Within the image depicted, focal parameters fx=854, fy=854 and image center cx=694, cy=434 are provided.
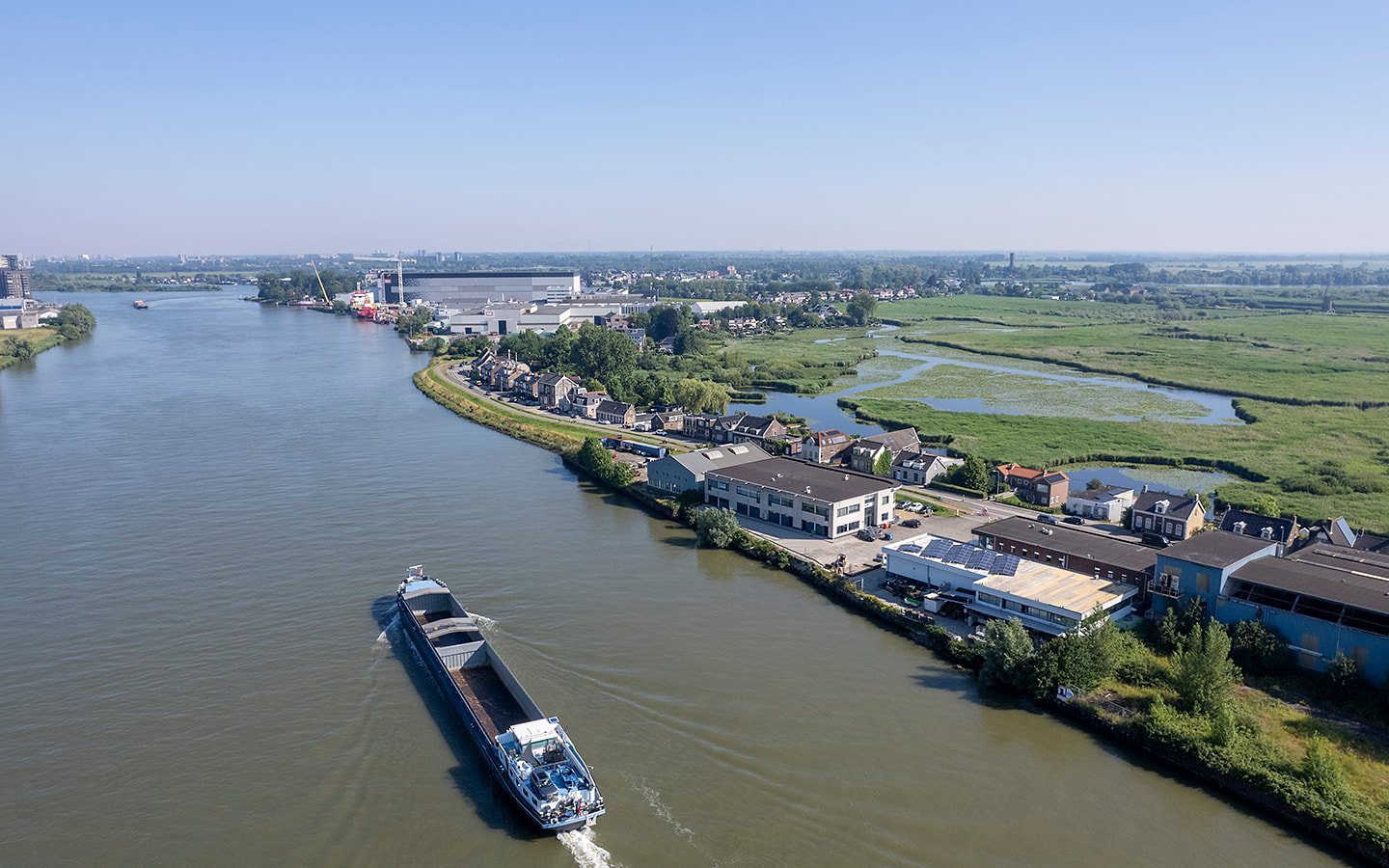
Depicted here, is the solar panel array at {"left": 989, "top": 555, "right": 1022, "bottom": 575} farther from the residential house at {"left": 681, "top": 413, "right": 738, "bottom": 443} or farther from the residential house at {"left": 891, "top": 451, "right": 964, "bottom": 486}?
the residential house at {"left": 681, "top": 413, "right": 738, "bottom": 443}

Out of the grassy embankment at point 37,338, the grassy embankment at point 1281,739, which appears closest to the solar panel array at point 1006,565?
the grassy embankment at point 1281,739

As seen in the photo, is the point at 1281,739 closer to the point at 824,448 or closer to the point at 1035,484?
the point at 1035,484

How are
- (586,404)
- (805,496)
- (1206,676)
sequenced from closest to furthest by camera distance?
(1206,676)
(805,496)
(586,404)

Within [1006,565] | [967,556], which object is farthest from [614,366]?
[1006,565]

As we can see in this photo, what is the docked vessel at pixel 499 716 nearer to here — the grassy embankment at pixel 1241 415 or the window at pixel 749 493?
the window at pixel 749 493

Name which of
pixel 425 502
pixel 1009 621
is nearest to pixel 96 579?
pixel 425 502

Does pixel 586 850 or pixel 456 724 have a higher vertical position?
pixel 456 724

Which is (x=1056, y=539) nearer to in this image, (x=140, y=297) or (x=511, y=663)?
(x=511, y=663)
